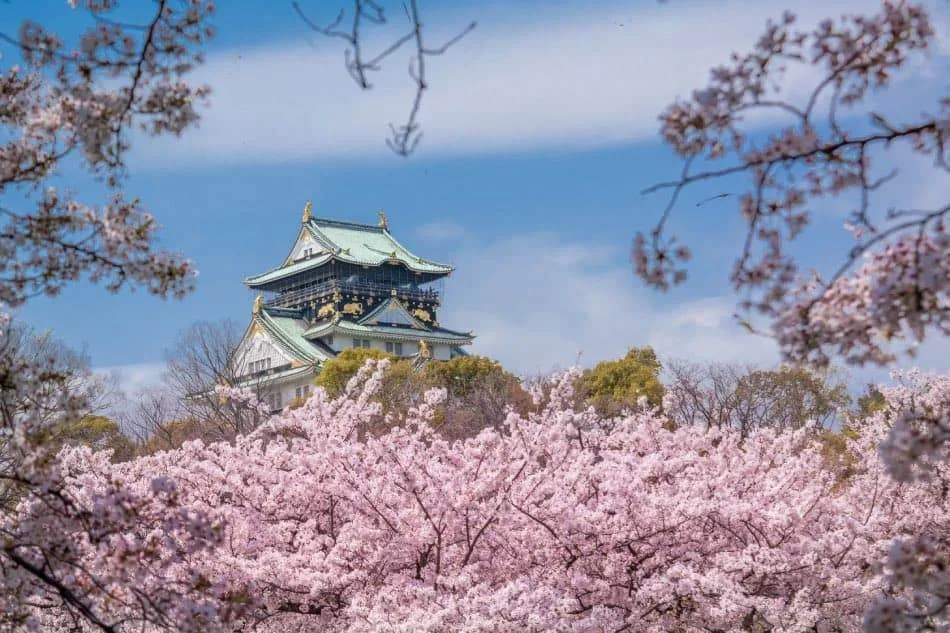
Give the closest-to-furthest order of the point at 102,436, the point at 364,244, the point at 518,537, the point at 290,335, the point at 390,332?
the point at 518,537, the point at 102,436, the point at 290,335, the point at 390,332, the point at 364,244

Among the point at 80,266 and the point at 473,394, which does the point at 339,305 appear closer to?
the point at 473,394

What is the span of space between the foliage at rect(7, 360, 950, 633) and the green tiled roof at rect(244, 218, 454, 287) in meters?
45.1

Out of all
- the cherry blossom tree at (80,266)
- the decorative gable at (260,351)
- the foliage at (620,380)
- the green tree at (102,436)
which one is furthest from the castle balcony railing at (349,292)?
the cherry blossom tree at (80,266)

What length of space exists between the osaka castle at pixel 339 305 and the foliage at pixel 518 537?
132 feet

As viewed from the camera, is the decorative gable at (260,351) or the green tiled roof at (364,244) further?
the green tiled roof at (364,244)

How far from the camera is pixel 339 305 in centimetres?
5425

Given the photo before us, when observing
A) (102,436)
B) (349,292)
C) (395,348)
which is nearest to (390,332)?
(395,348)

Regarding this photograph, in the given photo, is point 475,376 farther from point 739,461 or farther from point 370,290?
point 739,461

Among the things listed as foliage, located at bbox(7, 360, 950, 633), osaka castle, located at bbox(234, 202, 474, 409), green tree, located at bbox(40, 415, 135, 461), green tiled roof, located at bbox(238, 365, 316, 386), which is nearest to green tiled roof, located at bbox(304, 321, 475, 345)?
osaka castle, located at bbox(234, 202, 474, 409)

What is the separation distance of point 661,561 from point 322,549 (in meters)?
2.67

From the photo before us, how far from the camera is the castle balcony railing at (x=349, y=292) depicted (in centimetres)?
5497

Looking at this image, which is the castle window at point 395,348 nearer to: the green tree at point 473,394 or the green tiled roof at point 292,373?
the green tiled roof at point 292,373

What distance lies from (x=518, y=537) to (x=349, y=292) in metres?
46.8

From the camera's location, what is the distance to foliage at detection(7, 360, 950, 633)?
8.08 metres
